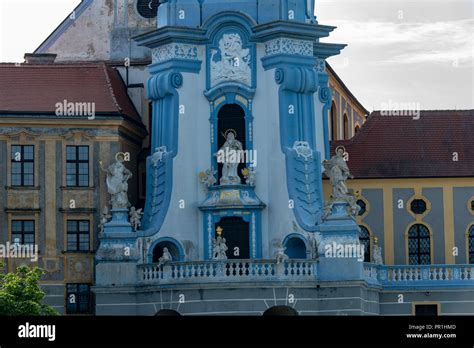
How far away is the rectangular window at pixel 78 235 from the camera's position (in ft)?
219

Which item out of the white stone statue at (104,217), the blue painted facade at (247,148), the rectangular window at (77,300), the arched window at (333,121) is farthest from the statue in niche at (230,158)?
the arched window at (333,121)

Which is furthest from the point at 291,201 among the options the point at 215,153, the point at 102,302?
the point at 102,302

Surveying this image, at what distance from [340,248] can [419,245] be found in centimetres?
556

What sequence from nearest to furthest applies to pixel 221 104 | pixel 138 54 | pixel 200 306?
pixel 200 306
pixel 221 104
pixel 138 54

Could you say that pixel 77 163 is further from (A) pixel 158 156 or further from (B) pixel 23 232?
(B) pixel 23 232

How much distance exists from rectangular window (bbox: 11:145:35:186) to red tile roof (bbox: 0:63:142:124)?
1.34 metres

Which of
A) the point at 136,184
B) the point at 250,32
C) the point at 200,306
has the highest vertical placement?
the point at 250,32

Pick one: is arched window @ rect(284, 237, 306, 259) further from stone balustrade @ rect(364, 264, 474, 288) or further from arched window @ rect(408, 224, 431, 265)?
arched window @ rect(408, 224, 431, 265)

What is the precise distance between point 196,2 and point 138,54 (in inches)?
223

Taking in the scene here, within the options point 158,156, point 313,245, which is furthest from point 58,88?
point 313,245

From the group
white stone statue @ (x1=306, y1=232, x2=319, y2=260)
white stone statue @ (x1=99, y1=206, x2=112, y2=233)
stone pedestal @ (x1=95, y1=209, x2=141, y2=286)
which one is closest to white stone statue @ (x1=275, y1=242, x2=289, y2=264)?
white stone statue @ (x1=306, y1=232, x2=319, y2=260)

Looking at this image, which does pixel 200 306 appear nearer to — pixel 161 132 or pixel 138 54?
pixel 161 132

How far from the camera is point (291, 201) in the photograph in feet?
216

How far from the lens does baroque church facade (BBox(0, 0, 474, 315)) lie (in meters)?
65.3
